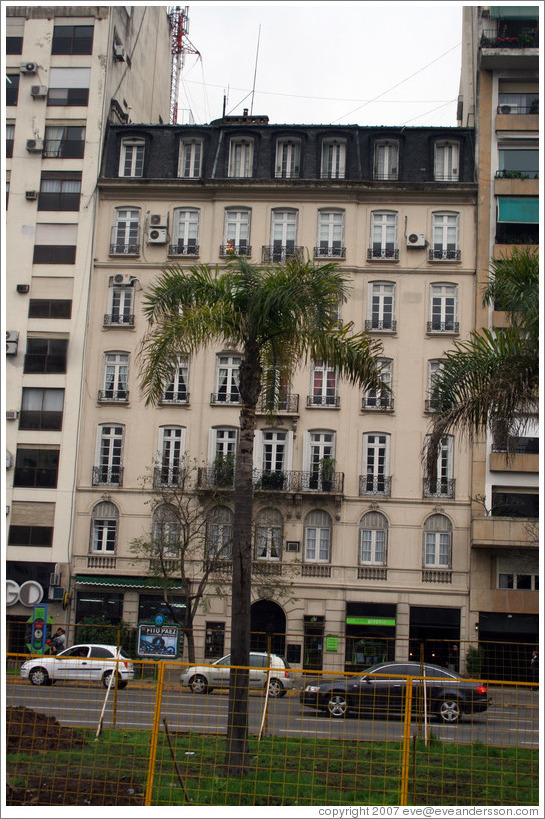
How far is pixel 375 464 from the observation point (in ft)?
126

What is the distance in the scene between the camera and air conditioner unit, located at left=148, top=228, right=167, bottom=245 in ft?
133

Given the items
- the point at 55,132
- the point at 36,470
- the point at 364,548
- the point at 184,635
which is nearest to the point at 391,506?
the point at 364,548

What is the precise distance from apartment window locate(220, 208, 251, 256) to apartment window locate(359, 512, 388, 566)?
13.2 meters

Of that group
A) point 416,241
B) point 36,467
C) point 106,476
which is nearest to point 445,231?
point 416,241

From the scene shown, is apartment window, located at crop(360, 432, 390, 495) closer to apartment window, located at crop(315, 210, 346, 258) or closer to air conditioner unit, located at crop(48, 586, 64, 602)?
apartment window, located at crop(315, 210, 346, 258)

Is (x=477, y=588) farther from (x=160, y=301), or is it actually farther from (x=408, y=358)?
(x=160, y=301)

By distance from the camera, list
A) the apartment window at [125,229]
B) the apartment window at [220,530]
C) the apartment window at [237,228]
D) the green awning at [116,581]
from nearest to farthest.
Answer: the apartment window at [220,530], the green awning at [116,581], the apartment window at [237,228], the apartment window at [125,229]

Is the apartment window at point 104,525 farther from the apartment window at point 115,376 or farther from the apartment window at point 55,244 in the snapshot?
the apartment window at point 55,244

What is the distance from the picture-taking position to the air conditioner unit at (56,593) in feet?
123

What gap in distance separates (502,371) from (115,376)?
89.3 ft

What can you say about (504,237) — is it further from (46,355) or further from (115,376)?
(46,355)

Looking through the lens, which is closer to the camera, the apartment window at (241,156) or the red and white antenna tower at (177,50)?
the apartment window at (241,156)

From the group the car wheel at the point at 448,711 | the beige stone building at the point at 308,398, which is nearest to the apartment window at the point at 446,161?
the beige stone building at the point at 308,398

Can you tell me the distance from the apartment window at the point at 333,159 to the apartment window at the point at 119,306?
33.8 ft
